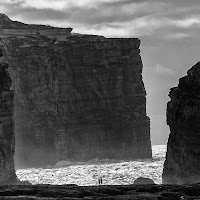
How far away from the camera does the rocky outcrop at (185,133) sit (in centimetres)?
7444

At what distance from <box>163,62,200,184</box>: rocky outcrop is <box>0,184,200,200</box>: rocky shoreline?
4228 centimetres

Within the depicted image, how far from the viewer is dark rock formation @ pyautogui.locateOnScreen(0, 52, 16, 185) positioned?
101 meters

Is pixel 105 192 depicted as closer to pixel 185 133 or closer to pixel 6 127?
pixel 185 133

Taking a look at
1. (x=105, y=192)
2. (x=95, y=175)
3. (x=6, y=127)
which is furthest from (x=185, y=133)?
(x=95, y=175)

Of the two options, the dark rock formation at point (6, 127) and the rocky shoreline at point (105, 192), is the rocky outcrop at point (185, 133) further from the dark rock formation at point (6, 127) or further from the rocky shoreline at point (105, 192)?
the rocky shoreline at point (105, 192)

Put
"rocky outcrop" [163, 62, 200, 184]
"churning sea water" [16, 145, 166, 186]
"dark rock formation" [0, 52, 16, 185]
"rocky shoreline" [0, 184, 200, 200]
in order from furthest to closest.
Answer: "churning sea water" [16, 145, 166, 186] → "dark rock formation" [0, 52, 16, 185] → "rocky outcrop" [163, 62, 200, 184] → "rocky shoreline" [0, 184, 200, 200]

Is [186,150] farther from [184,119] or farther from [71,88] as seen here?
[71,88]

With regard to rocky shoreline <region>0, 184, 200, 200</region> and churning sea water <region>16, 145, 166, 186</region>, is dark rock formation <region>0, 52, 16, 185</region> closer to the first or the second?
churning sea water <region>16, 145, 166, 186</region>

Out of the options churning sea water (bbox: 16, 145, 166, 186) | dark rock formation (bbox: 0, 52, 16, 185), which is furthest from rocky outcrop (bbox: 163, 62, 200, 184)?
churning sea water (bbox: 16, 145, 166, 186)

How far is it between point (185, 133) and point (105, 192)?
1883 inches

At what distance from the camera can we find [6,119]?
106 metres

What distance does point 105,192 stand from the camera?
97.5ft

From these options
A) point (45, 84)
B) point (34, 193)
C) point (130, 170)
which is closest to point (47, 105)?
point (45, 84)

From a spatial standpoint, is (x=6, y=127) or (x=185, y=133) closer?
(x=185, y=133)
